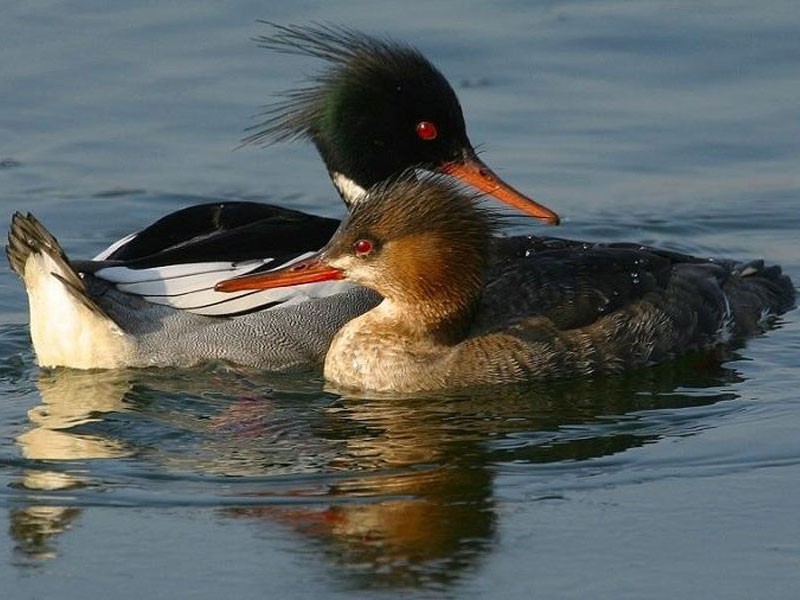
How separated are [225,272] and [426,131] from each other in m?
1.49

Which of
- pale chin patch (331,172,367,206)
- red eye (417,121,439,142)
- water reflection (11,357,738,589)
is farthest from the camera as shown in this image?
pale chin patch (331,172,367,206)

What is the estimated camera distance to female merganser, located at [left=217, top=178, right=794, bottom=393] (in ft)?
31.1

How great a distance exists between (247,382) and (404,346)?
2.61ft

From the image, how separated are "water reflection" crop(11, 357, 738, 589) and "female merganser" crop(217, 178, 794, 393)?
0.47ft

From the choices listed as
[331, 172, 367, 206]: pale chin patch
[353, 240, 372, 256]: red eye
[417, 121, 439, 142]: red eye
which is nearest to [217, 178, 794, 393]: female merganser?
[353, 240, 372, 256]: red eye

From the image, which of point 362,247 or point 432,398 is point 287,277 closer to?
point 362,247

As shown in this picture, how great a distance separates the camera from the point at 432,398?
9.57 metres

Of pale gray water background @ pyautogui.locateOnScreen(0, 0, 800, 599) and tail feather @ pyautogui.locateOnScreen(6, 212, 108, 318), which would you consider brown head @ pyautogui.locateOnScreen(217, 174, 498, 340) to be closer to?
pale gray water background @ pyautogui.locateOnScreen(0, 0, 800, 599)

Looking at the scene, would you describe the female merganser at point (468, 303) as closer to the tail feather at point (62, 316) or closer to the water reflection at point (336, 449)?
the water reflection at point (336, 449)

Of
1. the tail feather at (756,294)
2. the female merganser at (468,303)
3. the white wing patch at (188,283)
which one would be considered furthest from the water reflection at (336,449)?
the tail feather at (756,294)

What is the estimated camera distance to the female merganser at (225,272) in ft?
32.1

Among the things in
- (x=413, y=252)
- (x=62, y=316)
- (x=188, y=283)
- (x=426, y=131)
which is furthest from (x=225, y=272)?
(x=426, y=131)

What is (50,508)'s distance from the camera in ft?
25.4

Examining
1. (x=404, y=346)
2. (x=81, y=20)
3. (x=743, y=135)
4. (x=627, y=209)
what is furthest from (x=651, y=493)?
(x=81, y=20)
